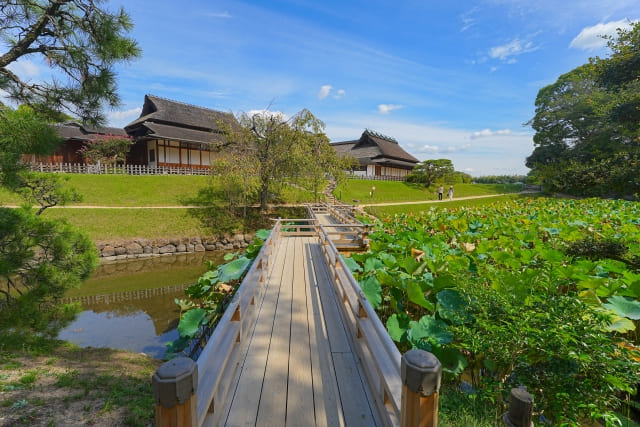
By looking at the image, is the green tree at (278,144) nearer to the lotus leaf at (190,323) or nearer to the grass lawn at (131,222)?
the grass lawn at (131,222)

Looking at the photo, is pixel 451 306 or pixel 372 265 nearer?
pixel 451 306

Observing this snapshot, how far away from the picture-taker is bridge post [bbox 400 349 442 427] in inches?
53.4

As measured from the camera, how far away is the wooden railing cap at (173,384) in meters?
1.22

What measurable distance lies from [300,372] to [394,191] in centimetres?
2622

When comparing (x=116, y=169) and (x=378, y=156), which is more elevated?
(x=378, y=156)

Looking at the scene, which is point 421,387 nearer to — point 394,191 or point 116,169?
point 116,169

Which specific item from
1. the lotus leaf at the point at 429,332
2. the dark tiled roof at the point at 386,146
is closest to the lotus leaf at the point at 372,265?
the lotus leaf at the point at 429,332

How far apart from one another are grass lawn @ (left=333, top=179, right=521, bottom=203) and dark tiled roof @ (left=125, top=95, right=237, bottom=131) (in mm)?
11374

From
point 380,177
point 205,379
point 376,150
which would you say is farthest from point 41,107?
point 376,150

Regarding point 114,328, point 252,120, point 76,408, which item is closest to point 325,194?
point 252,120

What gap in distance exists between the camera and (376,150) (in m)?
35.2

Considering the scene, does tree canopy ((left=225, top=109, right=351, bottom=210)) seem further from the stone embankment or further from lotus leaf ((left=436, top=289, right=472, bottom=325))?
lotus leaf ((left=436, top=289, right=472, bottom=325))

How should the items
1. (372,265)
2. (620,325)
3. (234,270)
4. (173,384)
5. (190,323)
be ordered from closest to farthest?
(173,384) → (620,325) → (190,323) → (372,265) → (234,270)

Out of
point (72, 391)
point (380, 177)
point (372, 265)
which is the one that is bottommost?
point (72, 391)
